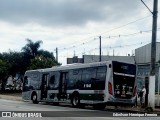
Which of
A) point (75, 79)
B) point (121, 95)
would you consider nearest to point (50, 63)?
point (75, 79)

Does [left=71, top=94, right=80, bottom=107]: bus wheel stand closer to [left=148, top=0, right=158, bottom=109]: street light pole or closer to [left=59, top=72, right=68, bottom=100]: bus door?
[left=59, top=72, right=68, bottom=100]: bus door

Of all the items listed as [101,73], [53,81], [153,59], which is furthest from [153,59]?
[53,81]

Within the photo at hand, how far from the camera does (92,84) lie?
26.8m

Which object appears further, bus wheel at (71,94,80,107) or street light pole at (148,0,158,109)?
bus wheel at (71,94,80,107)

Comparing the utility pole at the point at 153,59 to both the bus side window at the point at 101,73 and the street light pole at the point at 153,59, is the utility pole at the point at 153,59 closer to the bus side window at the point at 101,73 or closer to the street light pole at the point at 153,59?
the street light pole at the point at 153,59

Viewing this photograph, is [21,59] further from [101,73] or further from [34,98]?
[101,73]

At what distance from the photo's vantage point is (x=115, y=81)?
25375 mm

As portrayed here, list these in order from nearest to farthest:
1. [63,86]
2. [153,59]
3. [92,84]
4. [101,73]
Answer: [101,73] → [153,59] → [92,84] → [63,86]

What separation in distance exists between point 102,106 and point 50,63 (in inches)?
1289

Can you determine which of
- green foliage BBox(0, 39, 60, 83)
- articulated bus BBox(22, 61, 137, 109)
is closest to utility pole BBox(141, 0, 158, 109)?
articulated bus BBox(22, 61, 137, 109)

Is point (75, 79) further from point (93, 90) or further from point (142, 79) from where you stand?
point (142, 79)

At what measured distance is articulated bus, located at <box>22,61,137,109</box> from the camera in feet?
83.1

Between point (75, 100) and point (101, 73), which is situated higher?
point (101, 73)

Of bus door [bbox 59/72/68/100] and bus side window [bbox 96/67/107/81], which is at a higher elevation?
bus side window [bbox 96/67/107/81]
